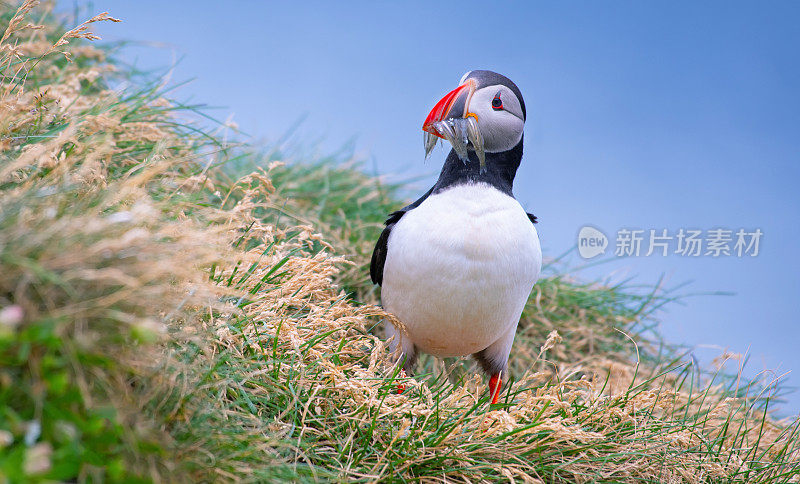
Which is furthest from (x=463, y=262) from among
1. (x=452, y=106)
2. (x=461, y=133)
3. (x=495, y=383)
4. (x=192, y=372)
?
(x=192, y=372)

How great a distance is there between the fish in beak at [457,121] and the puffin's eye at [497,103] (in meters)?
0.13

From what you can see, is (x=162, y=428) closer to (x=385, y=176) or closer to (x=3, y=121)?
(x=3, y=121)

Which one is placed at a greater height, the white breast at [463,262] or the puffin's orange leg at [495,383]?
the white breast at [463,262]

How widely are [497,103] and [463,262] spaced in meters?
0.82

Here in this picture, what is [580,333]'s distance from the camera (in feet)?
19.3

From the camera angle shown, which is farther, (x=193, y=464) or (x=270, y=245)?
(x=270, y=245)

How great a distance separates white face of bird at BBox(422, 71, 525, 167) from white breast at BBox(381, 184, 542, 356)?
23cm

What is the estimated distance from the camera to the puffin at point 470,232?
3264 millimetres

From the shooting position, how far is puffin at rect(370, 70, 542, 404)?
326 centimetres

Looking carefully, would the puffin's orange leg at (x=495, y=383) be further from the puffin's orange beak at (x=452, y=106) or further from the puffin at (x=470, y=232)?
the puffin's orange beak at (x=452, y=106)

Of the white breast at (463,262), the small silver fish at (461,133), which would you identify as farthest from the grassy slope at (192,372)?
the small silver fish at (461,133)

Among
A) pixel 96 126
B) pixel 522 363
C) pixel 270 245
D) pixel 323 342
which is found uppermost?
pixel 96 126

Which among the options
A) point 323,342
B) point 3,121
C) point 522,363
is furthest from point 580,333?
point 3,121

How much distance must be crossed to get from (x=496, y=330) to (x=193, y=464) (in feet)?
6.52
